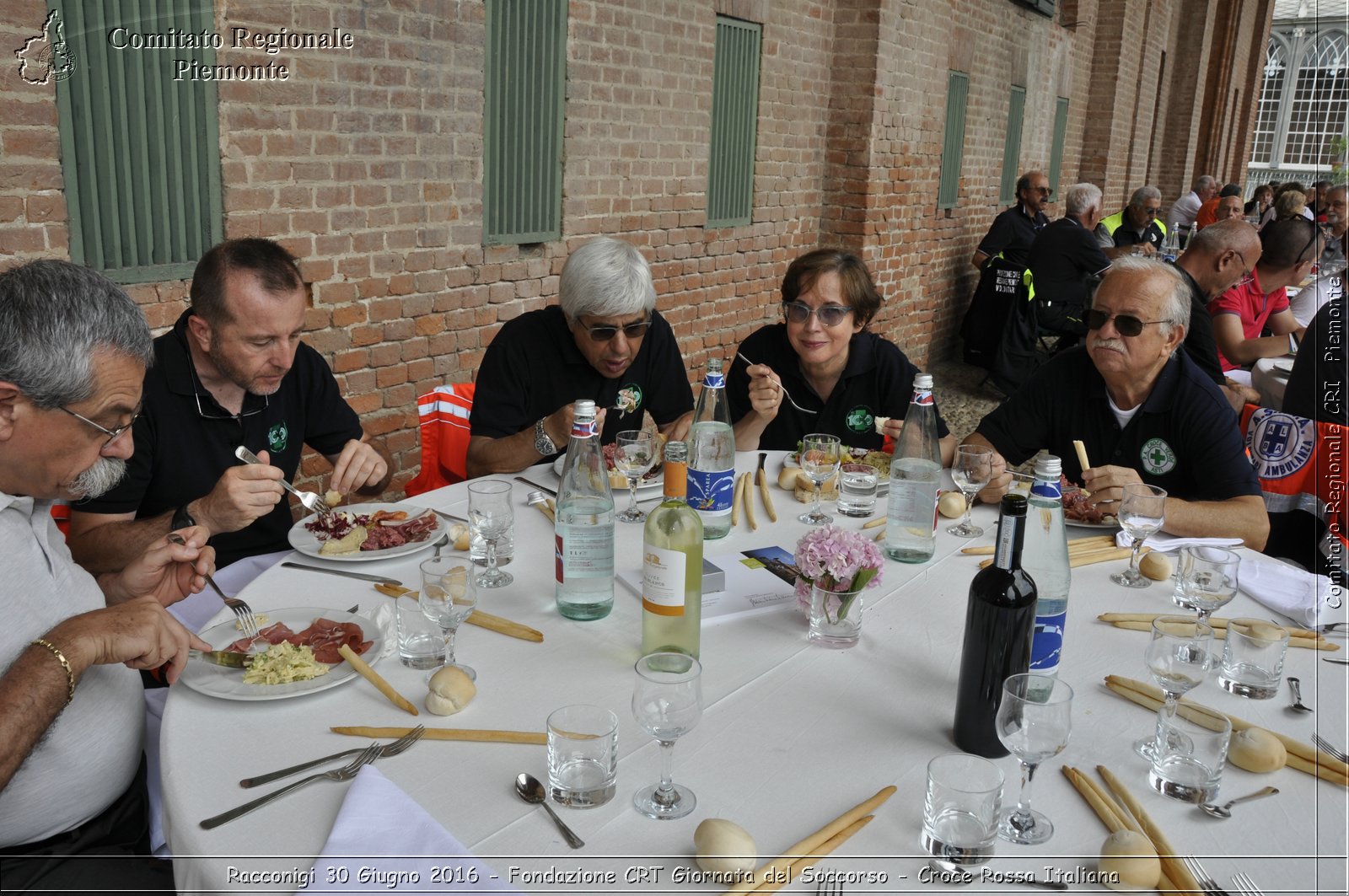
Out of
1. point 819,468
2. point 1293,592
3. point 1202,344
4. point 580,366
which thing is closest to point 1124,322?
point 1293,592

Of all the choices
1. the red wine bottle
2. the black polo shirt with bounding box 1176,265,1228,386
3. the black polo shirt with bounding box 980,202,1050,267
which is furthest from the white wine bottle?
the black polo shirt with bounding box 980,202,1050,267

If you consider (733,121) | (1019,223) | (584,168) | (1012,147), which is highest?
(1012,147)

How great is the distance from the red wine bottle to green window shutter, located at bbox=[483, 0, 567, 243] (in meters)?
3.90

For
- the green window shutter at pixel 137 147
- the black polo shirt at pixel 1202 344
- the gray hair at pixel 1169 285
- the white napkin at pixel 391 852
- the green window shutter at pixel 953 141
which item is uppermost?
the green window shutter at pixel 953 141

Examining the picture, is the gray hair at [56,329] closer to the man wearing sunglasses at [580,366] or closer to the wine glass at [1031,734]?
the man wearing sunglasses at [580,366]

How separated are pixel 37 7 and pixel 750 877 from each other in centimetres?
332

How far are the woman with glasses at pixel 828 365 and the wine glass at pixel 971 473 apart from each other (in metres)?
0.80

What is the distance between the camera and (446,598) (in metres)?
1.71

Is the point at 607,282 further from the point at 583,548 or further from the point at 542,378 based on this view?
the point at 583,548

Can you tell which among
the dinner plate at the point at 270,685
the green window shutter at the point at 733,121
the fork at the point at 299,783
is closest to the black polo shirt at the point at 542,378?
the dinner plate at the point at 270,685

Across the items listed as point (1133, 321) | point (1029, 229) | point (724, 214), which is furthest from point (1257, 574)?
point (1029, 229)

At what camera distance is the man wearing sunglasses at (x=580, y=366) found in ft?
10.4

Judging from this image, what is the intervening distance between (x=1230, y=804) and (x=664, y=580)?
0.92 metres

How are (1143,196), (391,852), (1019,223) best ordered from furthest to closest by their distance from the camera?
(1143,196), (1019,223), (391,852)
